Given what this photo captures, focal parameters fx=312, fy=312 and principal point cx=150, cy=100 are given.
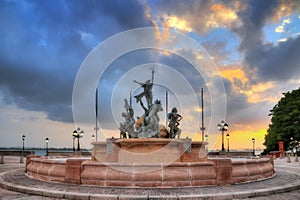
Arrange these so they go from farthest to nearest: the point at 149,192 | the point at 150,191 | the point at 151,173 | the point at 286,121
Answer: the point at 286,121 < the point at 151,173 < the point at 150,191 < the point at 149,192

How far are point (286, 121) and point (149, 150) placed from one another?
3769 cm

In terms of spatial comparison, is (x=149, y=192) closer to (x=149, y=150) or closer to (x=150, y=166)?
(x=150, y=166)

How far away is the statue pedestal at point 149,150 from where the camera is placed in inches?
558

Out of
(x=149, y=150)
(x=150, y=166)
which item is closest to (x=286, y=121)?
(x=149, y=150)

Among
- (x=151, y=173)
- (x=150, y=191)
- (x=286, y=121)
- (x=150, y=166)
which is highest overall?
(x=286, y=121)

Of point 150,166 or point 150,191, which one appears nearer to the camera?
point 150,191

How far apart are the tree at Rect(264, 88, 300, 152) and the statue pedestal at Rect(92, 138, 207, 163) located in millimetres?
33590

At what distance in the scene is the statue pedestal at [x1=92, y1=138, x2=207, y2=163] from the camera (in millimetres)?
14164

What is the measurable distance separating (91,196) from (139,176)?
1953 millimetres

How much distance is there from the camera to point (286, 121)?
4606 centimetres

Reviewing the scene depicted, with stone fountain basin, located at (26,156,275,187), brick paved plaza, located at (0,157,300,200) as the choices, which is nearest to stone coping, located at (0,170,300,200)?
brick paved plaza, located at (0,157,300,200)

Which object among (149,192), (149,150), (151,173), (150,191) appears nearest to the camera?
(149,192)

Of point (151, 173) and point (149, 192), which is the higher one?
point (151, 173)

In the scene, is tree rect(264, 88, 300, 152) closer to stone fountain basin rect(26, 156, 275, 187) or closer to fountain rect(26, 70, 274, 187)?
Answer: fountain rect(26, 70, 274, 187)
